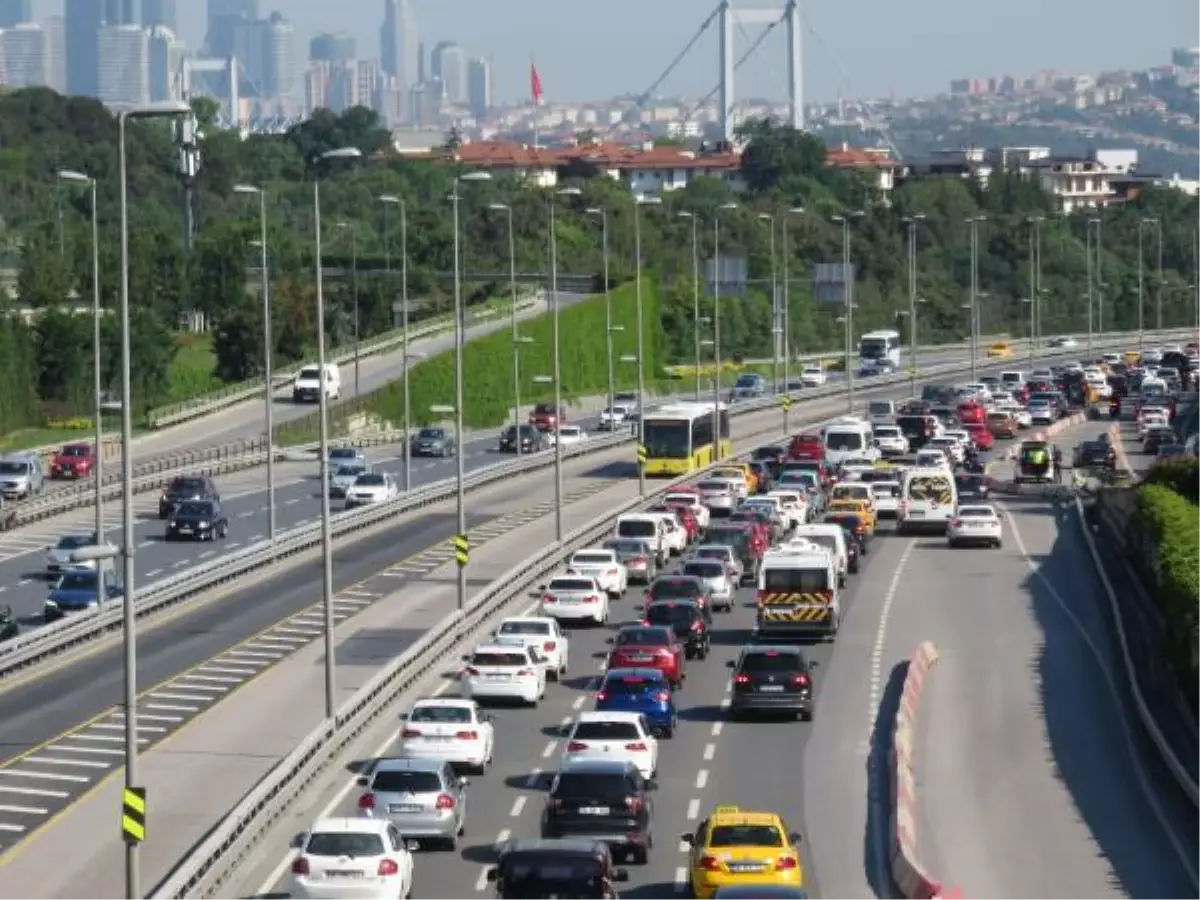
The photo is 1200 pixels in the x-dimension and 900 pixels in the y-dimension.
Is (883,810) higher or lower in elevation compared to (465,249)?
lower

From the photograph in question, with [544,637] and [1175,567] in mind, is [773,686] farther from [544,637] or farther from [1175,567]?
[1175,567]

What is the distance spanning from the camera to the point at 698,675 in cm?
5528

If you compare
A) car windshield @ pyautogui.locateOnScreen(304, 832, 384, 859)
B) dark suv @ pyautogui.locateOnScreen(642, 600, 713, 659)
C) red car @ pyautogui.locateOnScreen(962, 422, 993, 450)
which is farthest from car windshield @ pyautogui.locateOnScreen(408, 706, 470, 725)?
red car @ pyautogui.locateOnScreen(962, 422, 993, 450)

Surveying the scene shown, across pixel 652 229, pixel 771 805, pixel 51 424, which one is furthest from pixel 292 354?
pixel 771 805

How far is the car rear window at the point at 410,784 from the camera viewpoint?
3816 cm

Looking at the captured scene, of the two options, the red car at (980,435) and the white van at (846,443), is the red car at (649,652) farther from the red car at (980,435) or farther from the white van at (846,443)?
the red car at (980,435)

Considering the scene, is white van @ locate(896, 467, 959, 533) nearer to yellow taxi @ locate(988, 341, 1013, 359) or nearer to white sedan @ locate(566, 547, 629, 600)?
white sedan @ locate(566, 547, 629, 600)

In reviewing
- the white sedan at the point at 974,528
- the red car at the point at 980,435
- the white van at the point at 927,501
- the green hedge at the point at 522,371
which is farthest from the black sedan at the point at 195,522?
the red car at the point at 980,435

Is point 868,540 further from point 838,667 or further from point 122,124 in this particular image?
point 122,124

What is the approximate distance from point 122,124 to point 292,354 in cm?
10933

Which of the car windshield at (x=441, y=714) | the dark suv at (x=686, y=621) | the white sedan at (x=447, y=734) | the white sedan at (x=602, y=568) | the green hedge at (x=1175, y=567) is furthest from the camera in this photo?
the white sedan at (x=602, y=568)

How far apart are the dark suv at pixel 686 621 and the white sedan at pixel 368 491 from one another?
28.6 m

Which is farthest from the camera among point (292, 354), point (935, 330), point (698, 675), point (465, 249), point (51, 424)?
point (935, 330)

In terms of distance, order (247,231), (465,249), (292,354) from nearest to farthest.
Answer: (292,354), (247,231), (465,249)
